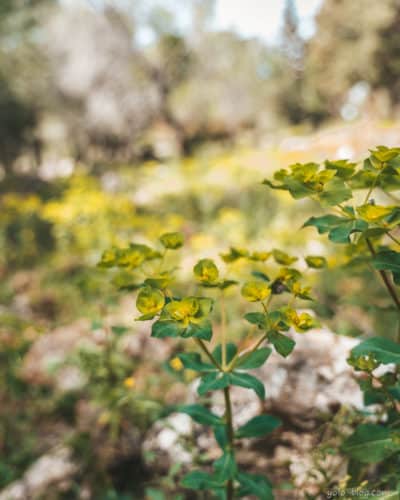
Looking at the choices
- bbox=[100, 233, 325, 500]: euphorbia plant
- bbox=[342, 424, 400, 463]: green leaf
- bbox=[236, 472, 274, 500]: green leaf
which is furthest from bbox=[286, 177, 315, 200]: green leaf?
bbox=[236, 472, 274, 500]: green leaf

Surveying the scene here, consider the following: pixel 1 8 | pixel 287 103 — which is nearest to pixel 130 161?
pixel 1 8

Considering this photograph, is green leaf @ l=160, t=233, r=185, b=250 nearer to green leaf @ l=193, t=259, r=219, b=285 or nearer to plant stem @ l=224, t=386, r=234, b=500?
green leaf @ l=193, t=259, r=219, b=285

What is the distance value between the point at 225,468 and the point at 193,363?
0.24 m

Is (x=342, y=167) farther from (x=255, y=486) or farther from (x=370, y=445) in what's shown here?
(x=255, y=486)

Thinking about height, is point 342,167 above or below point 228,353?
above

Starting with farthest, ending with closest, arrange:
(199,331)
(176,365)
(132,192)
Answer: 1. (132,192)
2. (176,365)
3. (199,331)

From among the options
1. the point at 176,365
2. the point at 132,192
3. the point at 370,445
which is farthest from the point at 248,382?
the point at 132,192

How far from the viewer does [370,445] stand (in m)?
0.78

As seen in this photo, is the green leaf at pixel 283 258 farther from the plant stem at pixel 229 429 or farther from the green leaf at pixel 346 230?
the plant stem at pixel 229 429

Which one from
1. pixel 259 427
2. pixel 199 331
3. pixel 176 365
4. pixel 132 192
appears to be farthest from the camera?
pixel 132 192

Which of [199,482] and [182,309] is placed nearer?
[182,309]

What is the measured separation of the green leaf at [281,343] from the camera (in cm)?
69

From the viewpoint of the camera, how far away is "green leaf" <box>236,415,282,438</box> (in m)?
0.90

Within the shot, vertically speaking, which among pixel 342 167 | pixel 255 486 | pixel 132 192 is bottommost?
pixel 132 192
